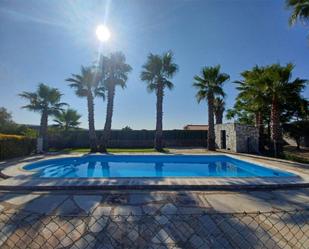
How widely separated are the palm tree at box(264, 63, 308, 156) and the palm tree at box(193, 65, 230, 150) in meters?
4.59

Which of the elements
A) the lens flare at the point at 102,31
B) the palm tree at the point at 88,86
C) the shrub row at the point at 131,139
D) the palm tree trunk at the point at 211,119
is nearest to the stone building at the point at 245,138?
→ the palm tree trunk at the point at 211,119

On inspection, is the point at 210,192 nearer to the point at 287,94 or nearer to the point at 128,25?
the point at 128,25

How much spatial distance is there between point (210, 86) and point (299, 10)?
8680 mm

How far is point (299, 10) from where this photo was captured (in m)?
Answer: 11.7

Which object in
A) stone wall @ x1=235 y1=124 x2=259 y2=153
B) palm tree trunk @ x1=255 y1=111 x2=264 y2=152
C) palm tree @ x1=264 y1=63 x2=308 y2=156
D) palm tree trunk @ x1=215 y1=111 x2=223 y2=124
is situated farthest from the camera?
palm tree trunk @ x1=215 y1=111 x2=223 y2=124

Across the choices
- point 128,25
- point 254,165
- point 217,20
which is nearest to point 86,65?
point 128,25

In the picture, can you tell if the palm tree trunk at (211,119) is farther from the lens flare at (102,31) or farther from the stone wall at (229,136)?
the lens flare at (102,31)

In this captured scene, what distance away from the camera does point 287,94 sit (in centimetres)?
1458

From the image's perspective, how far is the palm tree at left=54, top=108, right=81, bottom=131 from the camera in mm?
26234

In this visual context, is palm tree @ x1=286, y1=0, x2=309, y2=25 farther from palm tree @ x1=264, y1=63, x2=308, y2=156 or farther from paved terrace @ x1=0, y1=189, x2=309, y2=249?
paved terrace @ x1=0, y1=189, x2=309, y2=249

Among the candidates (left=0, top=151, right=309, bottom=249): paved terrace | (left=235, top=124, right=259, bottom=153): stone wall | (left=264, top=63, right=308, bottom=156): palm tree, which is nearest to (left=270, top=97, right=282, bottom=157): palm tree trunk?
(left=264, top=63, right=308, bottom=156): palm tree

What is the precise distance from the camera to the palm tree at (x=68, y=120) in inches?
1033

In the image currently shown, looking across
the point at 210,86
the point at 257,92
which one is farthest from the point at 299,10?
the point at 210,86

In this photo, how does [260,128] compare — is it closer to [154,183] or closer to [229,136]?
[229,136]
